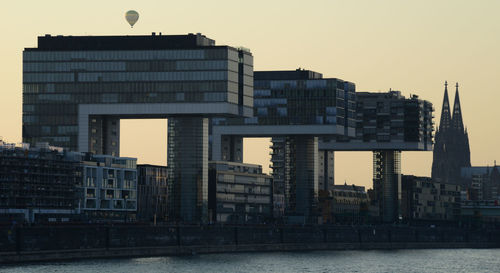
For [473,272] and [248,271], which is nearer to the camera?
[248,271]

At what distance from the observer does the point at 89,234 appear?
195m

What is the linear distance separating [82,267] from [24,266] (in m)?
7.80

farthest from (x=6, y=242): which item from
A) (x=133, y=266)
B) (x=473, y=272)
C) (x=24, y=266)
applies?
(x=473, y=272)

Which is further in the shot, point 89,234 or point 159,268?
point 89,234

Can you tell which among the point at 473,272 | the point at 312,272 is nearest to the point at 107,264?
the point at 312,272

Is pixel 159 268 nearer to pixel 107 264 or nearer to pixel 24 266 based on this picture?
pixel 107 264

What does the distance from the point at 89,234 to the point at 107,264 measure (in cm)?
1393

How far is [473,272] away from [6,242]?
71.1 m

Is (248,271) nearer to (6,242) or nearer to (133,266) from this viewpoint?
(133,266)

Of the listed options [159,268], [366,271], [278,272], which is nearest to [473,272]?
[366,271]

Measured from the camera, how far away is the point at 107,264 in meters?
182

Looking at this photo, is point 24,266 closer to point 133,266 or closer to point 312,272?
point 133,266

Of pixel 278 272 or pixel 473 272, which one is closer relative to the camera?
pixel 278 272

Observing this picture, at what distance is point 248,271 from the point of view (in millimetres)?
180000
